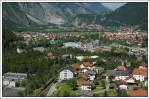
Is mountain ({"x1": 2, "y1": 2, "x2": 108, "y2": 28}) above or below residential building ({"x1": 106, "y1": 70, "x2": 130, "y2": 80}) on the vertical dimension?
above

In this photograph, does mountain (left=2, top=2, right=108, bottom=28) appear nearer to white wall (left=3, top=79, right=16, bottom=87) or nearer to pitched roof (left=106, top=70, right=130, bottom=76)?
white wall (left=3, top=79, right=16, bottom=87)

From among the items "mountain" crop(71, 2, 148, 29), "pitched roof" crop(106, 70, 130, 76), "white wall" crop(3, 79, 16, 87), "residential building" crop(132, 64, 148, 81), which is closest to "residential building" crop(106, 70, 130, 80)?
"pitched roof" crop(106, 70, 130, 76)

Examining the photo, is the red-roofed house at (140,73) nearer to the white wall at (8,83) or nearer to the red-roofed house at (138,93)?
the red-roofed house at (138,93)

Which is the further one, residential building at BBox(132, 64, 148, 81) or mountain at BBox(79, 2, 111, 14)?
mountain at BBox(79, 2, 111, 14)

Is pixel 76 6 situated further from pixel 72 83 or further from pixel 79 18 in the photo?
Answer: pixel 72 83

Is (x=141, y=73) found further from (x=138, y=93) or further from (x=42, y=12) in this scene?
(x=42, y=12)

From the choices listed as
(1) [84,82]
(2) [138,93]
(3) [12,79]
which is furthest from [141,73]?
(3) [12,79]

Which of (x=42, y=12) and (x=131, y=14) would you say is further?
(x=42, y=12)
